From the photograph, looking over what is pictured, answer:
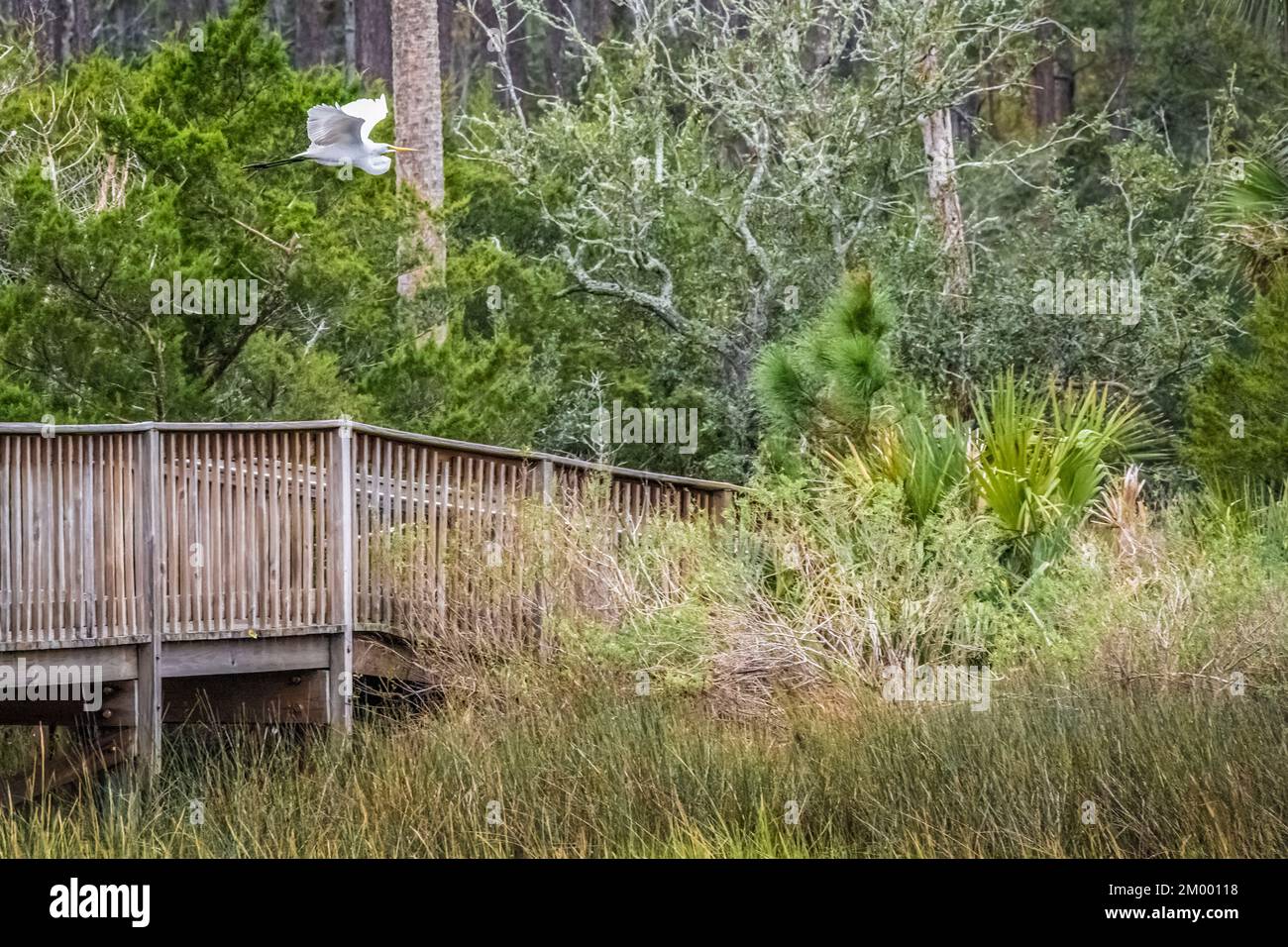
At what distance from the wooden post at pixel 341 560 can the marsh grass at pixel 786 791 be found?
1242mm

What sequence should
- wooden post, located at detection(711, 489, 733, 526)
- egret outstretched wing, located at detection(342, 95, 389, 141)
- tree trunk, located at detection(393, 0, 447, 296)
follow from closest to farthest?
egret outstretched wing, located at detection(342, 95, 389, 141), wooden post, located at detection(711, 489, 733, 526), tree trunk, located at detection(393, 0, 447, 296)

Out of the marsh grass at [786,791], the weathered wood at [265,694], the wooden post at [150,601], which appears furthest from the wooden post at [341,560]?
the marsh grass at [786,791]

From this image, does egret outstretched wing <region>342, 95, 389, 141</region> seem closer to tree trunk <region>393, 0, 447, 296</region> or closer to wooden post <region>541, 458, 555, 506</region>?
wooden post <region>541, 458, 555, 506</region>

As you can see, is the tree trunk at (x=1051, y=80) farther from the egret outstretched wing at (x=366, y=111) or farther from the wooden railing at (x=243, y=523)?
the wooden railing at (x=243, y=523)

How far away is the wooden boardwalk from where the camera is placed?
10.4 meters

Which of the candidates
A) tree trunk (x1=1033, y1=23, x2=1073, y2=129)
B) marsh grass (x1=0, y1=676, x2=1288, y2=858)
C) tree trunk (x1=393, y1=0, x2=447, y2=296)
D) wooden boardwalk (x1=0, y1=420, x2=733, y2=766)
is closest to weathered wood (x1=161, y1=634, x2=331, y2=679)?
wooden boardwalk (x1=0, y1=420, x2=733, y2=766)

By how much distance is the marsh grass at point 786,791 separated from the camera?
827cm

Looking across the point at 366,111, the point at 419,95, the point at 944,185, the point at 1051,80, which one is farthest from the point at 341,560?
the point at 1051,80

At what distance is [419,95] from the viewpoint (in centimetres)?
1858

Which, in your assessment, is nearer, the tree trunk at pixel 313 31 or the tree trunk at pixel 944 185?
the tree trunk at pixel 944 185

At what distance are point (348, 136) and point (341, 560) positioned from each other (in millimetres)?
3557

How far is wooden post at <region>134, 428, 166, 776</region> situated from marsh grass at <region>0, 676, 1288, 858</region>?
0.65 metres
